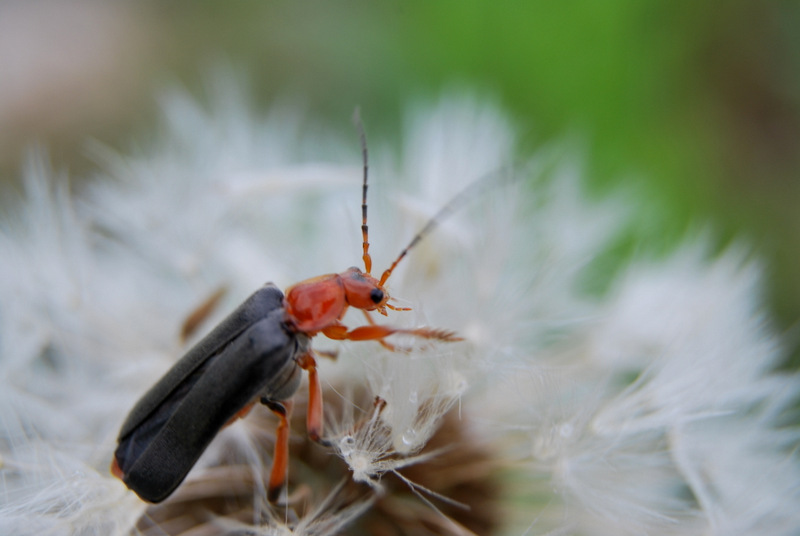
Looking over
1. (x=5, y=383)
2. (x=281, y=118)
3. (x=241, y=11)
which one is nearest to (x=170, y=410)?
(x=5, y=383)

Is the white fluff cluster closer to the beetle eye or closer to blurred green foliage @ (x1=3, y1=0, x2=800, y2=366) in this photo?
the beetle eye

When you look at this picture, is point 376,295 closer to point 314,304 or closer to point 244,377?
point 314,304

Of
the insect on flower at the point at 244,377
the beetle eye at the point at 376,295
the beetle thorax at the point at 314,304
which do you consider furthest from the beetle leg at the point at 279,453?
the beetle eye at the point at 376,295

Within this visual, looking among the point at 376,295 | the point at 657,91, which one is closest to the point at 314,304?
the point at 376,295

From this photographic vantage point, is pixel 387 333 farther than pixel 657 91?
No

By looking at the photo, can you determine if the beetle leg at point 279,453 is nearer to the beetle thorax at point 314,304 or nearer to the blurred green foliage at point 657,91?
the beetle thorax at point 314,304

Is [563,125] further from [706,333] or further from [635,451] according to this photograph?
[635,451]
